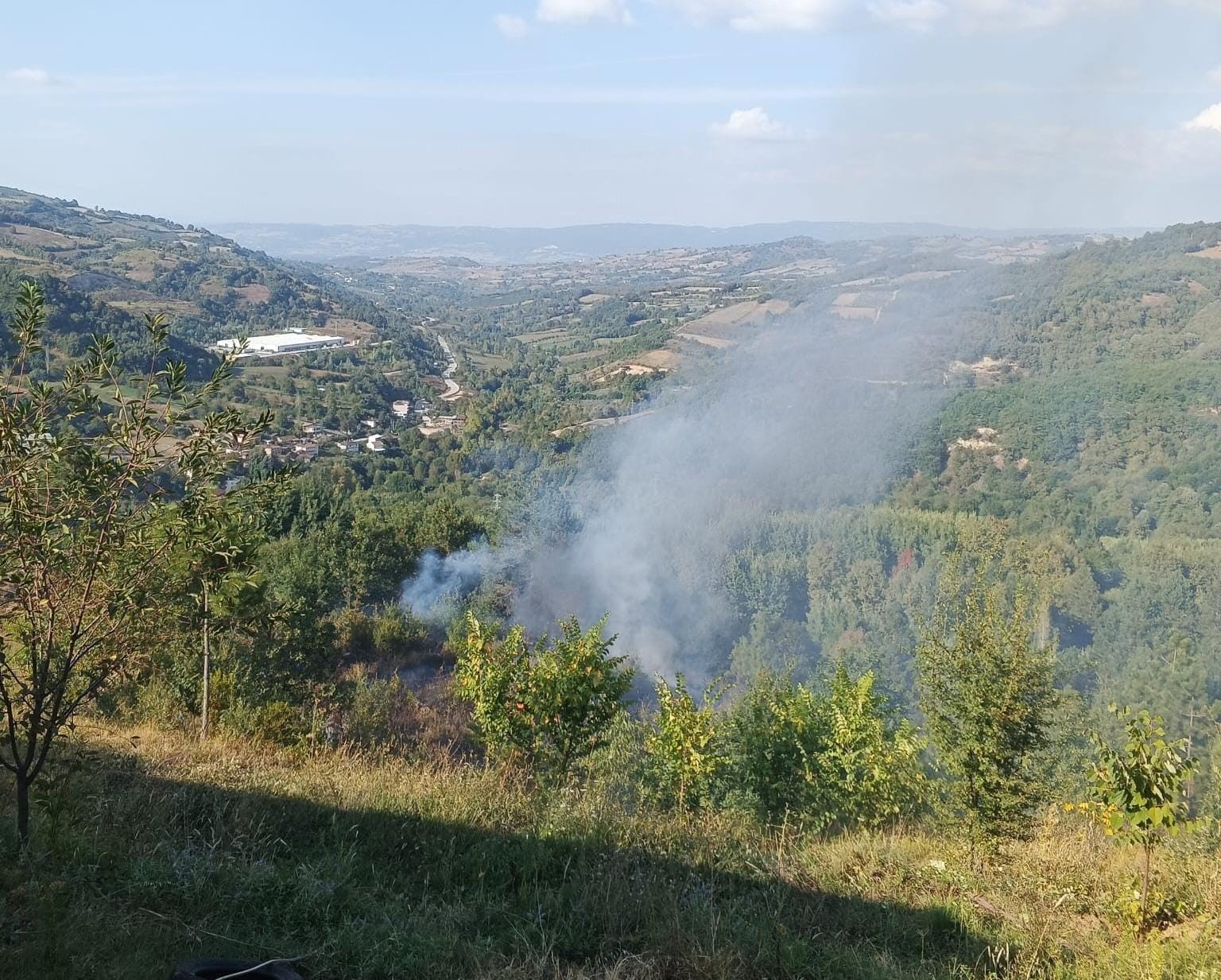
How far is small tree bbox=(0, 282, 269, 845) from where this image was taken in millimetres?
2742

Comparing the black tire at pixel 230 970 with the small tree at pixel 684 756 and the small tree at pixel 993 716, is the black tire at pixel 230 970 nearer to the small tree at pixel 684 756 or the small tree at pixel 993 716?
the small tree at pixel 684 756

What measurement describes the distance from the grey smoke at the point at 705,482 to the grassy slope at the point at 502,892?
708 inches

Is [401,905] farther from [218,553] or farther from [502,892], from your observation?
[218,553]

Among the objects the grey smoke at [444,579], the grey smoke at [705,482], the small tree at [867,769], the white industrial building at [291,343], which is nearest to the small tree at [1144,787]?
the small tree at [867,769]

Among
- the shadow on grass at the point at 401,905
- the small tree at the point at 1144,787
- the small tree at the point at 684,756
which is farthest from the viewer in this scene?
the small tree at the point at 684,756

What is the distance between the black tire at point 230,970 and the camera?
7.29ft

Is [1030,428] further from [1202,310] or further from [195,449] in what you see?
[195,449]

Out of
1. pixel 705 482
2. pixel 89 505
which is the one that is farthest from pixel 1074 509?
pixel 89 505

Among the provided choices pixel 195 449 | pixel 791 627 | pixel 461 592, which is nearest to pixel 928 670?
pixel 195 449

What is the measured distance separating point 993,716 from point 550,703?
4219 millimetres

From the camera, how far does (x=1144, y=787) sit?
3.53 m

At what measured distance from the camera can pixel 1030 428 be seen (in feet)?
167

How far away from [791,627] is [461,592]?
14.6 m

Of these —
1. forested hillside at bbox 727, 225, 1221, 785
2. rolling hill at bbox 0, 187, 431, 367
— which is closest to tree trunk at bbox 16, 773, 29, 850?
forested hillside at bbox 727, 225, 1221, 785
